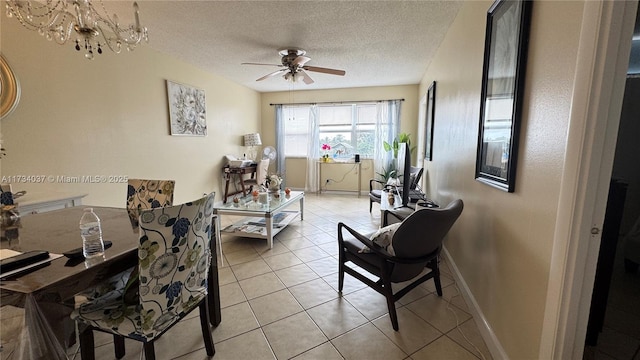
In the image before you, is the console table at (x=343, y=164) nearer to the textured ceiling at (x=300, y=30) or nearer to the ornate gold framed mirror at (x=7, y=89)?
the textured ceiling at (x=300, y=30)

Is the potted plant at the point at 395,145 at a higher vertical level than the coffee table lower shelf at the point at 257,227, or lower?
higher

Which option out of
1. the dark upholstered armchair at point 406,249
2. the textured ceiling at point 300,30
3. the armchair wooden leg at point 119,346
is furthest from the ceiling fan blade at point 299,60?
the armchair wooden leg at point 119,346

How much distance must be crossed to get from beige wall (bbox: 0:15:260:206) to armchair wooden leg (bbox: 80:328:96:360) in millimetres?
1884

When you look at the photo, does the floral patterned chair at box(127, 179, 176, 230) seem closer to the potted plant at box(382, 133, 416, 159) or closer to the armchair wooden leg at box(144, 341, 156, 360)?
the armchair wooden leg at box(144, 341, 156, 360)

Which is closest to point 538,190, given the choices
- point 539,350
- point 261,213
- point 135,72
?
point 539,350

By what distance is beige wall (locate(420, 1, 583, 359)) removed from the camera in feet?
3.23

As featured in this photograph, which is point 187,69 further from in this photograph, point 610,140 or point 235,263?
point 610,140

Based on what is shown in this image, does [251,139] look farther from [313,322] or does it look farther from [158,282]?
[158,282]

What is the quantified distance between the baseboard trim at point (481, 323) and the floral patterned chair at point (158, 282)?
5.32ft

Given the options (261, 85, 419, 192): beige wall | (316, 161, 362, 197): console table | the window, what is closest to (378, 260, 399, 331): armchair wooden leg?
(316, 161, 362, 197): console table

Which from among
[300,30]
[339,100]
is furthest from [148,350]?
[339,100]

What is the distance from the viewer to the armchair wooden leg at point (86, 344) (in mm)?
1234

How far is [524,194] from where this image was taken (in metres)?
1.20

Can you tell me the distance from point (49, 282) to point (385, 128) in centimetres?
554
